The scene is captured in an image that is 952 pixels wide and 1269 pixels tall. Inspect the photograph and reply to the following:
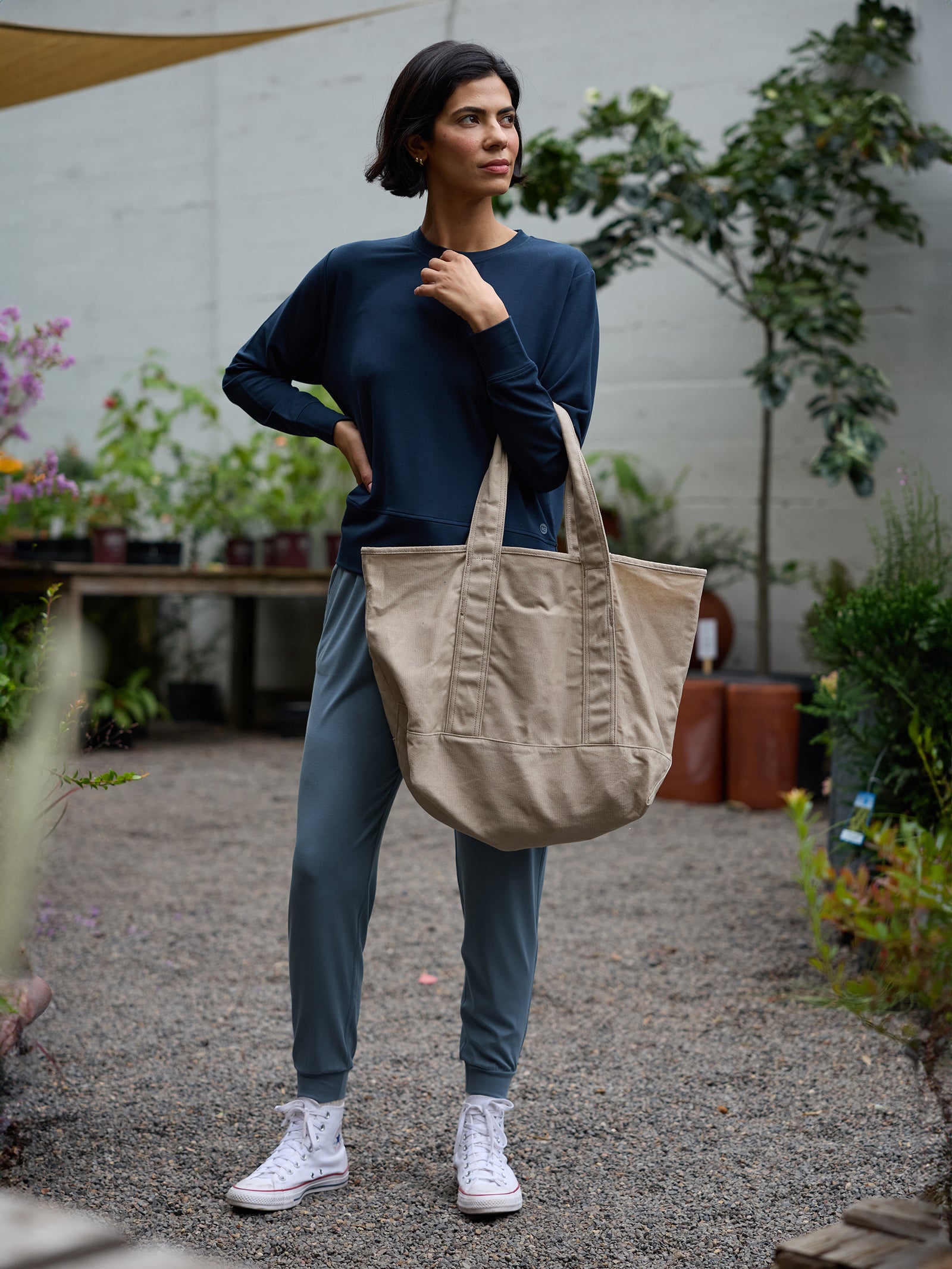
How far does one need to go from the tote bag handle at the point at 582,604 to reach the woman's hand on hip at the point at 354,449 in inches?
6.0

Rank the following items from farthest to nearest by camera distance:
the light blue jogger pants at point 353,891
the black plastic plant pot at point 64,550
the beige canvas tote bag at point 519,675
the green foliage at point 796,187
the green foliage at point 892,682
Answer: the black plastic plant pot at point 64,550 → the green foliage at point 796,187 → the green foliage at point 892,682 → the light blue jogger pants at point 353,891 → the beige canvas tote bag at point 519,675

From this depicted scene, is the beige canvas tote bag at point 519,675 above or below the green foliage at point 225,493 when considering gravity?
below

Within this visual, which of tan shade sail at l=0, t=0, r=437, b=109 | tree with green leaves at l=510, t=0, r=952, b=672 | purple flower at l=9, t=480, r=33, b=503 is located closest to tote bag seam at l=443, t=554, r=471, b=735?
purple flower at l=9, t=480, r=33, b=503

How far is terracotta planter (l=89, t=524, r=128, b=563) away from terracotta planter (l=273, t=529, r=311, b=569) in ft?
2.40

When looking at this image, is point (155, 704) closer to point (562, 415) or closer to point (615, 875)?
point (615, 875)

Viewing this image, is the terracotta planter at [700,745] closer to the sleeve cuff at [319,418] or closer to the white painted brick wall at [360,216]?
the white painted brick wall at [360,216]

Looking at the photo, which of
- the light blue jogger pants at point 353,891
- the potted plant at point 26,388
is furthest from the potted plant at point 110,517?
the light blue jogger pants at point 353,891

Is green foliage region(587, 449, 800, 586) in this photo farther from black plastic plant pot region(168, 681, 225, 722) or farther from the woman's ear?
the woman's ear

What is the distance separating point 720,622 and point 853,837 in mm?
2755

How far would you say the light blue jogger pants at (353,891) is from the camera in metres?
1.42

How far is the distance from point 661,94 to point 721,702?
7.19 ft

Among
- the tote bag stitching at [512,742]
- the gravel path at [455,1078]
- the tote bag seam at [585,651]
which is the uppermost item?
the tote bag seam at [585,651]

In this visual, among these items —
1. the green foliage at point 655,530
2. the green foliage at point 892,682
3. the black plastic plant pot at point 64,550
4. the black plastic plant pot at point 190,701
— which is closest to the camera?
the green foliage at point 892,682

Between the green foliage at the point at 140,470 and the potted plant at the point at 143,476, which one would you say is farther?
the green foliage at the point at 140,470
